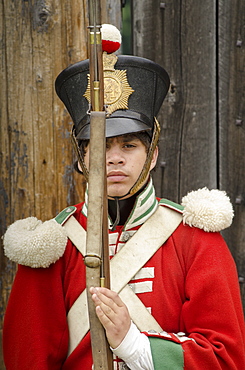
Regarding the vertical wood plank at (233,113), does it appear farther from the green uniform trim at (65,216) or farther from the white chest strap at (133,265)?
the green uniform trim at (65,216)

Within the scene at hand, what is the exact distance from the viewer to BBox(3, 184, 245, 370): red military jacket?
7.04 ft

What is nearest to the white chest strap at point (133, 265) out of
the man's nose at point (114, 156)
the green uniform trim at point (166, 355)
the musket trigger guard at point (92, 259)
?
the green uniform trim at point (166, 355)

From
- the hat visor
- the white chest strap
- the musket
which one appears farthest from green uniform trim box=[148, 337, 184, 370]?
the hat visor

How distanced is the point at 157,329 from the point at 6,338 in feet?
2.10

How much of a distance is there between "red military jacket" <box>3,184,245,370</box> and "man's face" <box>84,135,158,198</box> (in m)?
0.14

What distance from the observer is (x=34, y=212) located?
2.98m

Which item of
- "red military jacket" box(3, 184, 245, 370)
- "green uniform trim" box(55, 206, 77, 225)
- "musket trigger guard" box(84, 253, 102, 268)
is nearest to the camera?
"musket trigger guard" box(84, 253, 102, 268)

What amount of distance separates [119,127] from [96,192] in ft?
1.77

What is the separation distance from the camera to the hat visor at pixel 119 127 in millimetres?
2219

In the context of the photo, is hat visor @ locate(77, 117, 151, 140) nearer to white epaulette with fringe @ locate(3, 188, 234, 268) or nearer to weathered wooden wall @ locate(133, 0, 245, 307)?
white epaulette with fringe @ locate(3, 188, 234, 268)

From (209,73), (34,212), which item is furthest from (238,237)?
(34,212)

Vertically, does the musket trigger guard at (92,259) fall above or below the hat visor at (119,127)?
below

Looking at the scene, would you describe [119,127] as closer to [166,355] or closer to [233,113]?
[166,355]

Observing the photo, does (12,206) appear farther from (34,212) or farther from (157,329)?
(157,329)
